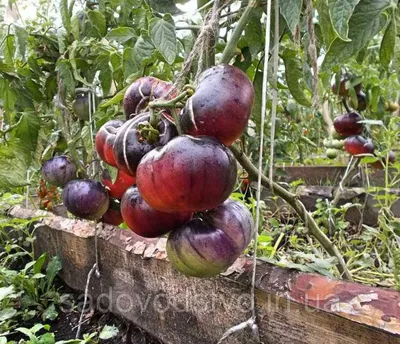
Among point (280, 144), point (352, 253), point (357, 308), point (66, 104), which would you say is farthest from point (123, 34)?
point (280, 144)

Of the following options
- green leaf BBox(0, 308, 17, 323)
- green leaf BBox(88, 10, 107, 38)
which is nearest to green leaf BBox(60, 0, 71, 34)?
green leaf BBox(88, 10, 107, 38)

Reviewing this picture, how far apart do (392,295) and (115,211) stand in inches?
21.4

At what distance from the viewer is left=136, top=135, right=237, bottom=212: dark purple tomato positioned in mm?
317

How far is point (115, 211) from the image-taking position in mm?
833

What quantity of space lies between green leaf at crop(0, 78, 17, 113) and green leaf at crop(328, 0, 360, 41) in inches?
27.6

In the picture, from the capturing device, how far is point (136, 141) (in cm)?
36

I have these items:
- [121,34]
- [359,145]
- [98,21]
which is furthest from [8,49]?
[359,145]

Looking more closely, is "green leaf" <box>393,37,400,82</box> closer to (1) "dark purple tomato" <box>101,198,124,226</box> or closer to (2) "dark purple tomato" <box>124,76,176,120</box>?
(2) "dark purple tomato" <box>124,76,176,120</box>

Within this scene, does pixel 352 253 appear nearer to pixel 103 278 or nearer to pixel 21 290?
pixel 103 278

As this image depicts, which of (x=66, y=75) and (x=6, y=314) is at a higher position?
(x=66, y=75)

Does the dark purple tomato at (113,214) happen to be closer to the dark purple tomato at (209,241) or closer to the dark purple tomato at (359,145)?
the dark purple tomato at (209,241)

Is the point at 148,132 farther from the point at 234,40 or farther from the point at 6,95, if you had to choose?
the point at 6,95

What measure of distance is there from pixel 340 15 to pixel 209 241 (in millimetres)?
228

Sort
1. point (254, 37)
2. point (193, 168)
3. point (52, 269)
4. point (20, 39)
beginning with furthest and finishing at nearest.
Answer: point (52, 269) → point (20, 39) → point (254, 37) → point (193, 168)
